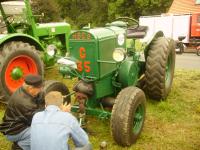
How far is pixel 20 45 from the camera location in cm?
611

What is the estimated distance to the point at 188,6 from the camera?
27.9 metres

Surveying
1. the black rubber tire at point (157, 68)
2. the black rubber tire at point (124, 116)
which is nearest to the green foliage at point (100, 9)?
the black rubber tire at point (157, 68)

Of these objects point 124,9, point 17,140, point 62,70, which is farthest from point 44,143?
point 124,9

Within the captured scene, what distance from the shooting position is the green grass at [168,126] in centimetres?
451

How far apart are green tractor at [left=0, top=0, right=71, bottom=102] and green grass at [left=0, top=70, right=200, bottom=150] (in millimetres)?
630

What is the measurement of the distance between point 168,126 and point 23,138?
2.33m

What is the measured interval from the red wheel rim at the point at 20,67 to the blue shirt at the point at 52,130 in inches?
129

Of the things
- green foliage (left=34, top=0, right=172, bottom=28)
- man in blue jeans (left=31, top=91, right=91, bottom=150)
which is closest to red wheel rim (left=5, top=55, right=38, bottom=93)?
man in blue jeans (left=31, top=91, right=91, bottom=150)

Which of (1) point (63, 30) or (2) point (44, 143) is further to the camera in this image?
(1) point (63, 30)

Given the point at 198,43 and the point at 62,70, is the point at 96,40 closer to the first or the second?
the point at 62,70

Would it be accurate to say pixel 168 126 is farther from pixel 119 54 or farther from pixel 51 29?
pixel 51 29

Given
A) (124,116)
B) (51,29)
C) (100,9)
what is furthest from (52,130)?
(100,9)

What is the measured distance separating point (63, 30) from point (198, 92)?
3883mm

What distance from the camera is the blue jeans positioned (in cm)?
368
